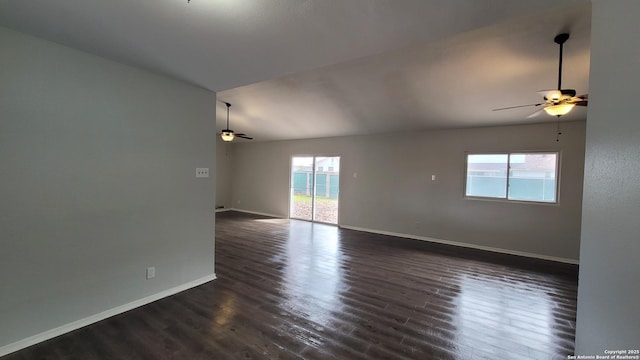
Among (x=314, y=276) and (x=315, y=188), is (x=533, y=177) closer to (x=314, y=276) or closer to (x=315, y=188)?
(x=314, y=276)

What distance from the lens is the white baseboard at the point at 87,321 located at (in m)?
1.95

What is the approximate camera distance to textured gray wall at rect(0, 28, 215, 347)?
194 centimetres

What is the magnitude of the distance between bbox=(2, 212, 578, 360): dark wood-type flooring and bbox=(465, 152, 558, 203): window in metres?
1.28

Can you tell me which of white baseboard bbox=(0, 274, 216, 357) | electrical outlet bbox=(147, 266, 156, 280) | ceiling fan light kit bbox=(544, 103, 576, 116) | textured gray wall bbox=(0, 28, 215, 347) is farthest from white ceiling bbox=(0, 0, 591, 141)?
white baseboard bbox=(0, 274, 216, 357)

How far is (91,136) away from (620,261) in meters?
3.62

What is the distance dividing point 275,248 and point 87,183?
307 cm

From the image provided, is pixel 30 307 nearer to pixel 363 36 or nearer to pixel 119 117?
pixel 119 117

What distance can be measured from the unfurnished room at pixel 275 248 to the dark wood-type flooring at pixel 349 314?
2 cm

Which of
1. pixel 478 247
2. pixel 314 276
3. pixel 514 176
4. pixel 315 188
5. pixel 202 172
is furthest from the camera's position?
pixel 315 188

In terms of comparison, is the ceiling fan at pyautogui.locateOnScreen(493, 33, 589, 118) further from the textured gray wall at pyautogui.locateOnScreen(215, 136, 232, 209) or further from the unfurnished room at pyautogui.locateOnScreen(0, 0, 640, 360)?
the textured gray wall at pyautogui.locateOnScreen(215, 136, 232, 209)

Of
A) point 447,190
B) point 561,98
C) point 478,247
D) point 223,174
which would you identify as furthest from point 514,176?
point 223,174

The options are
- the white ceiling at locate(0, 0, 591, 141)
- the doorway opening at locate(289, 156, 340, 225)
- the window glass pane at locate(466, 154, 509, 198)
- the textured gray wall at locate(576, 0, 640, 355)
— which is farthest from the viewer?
the doorway opening at locate(289, 156, 340, 225)

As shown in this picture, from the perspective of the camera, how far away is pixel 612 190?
1.03m

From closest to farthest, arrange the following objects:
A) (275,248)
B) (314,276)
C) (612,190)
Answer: (612,190), (314,276), (275,248)
